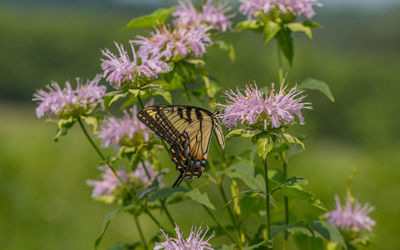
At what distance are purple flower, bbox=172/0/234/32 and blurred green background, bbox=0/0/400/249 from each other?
0.43 m

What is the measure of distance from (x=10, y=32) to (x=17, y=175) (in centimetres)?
3982

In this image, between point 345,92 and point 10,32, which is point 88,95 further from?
point 10,32

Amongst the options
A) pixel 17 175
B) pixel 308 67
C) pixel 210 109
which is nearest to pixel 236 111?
pixel 210 109

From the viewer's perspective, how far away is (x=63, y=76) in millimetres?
35688

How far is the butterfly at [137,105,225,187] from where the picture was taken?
1.35 meters

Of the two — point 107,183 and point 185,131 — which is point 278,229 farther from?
point 107,183

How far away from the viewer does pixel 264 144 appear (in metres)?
1.10

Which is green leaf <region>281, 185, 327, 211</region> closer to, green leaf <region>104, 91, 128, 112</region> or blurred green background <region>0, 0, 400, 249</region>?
green leaf <region>104, 91, 128, 112</region>

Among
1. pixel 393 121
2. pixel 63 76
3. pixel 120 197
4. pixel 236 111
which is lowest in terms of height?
pixel 120 197

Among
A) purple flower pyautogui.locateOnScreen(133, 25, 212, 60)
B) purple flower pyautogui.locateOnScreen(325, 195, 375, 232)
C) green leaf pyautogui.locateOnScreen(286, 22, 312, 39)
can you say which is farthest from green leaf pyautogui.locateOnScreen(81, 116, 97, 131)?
purple flower pyautogui.locateOnScreen(325, 195, 375, 232)

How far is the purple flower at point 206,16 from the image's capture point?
5.57 feet

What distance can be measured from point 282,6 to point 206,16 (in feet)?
1.11

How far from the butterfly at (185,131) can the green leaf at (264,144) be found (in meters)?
0.23

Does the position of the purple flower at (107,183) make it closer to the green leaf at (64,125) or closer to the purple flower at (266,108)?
the green leaf at (64,125)
